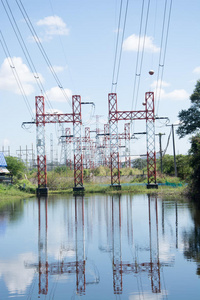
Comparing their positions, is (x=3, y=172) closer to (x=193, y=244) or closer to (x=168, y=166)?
(x=168, y=166)

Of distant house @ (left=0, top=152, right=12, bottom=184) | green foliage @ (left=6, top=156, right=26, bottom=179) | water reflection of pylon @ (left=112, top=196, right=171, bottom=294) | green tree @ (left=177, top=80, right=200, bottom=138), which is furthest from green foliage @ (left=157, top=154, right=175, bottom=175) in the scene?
water reflection of pylon @ (left=112, top=196, right=171, bottom=294)

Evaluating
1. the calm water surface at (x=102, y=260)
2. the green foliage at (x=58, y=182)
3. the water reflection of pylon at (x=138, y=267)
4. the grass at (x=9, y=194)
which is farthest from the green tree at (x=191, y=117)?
the water reflection of pylon at (x=138, y=267)

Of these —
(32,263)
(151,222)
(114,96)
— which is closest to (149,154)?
(114,96)

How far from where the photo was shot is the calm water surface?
686cm

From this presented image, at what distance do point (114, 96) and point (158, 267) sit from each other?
35114 mm

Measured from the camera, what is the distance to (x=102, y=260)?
362 inches

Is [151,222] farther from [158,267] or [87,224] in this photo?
[158,267]

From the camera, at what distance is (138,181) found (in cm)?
5478

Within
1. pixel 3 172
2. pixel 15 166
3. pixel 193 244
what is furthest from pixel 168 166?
pixel 193 244

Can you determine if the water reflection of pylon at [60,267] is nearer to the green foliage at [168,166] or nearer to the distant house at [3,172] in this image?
the distant house at [3,172]

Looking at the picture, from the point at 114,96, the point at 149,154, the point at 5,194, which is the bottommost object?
the point at 5,194

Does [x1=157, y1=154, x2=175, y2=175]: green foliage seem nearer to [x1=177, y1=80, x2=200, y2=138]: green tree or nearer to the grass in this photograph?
[x1=177, y1=80, x2=200, y2=138]: green tree

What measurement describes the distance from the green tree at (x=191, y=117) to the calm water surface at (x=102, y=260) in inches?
1087

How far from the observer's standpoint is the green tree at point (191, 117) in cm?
4188
